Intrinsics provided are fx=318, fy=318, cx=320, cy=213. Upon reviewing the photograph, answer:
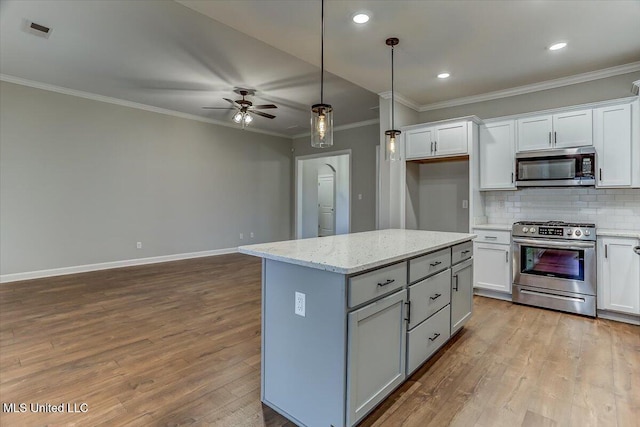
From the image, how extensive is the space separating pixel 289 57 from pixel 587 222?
402cm

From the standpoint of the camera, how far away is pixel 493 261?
3.93 meters

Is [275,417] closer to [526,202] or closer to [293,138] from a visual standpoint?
[526,202]

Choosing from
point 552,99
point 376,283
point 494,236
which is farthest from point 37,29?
point 552,99

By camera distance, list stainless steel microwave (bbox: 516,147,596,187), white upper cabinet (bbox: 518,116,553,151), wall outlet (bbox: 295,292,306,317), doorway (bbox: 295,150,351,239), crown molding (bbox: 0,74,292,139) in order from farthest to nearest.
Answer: doorway (bbox: 295,150,351,239) → crown molding (bbox: 0,74,292,139) → white upper cabinet (bbox: 518,116,553,151) → stainless steel microwave (bbox: 516,147,596,187) → wall outlet (bbox: 295,292,306,317)

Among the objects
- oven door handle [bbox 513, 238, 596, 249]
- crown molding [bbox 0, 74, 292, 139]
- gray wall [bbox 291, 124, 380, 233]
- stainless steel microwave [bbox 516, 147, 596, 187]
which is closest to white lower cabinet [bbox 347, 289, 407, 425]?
oven door handle [bbox 513, 238, 596, 249]

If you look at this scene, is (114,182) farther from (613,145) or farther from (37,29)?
(613,145)

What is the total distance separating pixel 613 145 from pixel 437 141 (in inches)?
71.0

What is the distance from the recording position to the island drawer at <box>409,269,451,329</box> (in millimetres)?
2076

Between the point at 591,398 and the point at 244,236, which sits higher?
the point at 244,236

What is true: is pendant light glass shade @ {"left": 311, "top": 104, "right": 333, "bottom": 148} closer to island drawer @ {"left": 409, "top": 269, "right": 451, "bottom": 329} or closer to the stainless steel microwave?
island drawer @ {"left": 409, "top": 269, "right": 451, "bottom": 329}

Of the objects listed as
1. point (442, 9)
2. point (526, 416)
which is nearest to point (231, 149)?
point (442, 9)

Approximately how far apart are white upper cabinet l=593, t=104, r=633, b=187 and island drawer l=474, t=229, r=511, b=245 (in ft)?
3.43

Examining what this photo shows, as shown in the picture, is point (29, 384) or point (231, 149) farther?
point (231, 149)

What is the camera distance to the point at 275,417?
5.87ft
